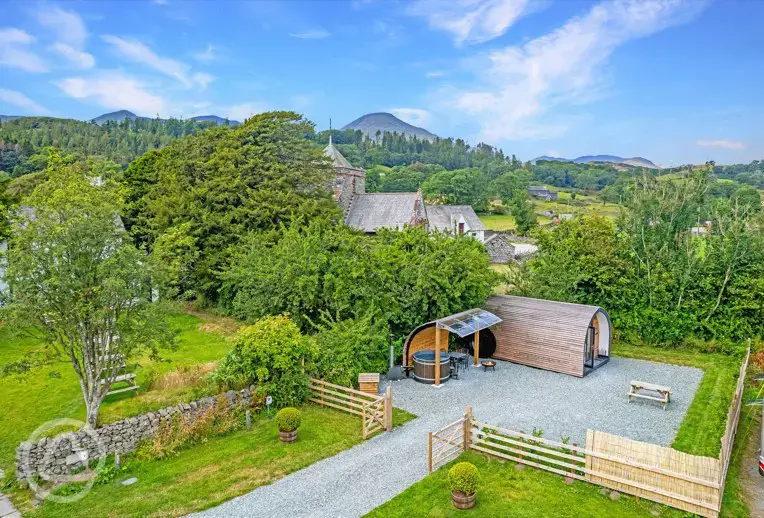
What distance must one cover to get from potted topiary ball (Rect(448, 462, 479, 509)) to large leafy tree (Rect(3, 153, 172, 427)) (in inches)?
337

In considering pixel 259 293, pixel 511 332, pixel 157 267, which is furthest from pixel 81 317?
pixel 511 332

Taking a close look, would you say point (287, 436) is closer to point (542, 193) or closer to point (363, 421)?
point (363, 421)

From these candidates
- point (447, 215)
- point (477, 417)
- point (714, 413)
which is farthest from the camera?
point (447, 215)

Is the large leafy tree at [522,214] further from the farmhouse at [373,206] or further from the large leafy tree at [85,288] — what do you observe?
the large leafy tree at [85,288]

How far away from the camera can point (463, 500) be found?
10.0m

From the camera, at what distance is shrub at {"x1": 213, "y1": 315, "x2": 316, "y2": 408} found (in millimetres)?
A: 14828

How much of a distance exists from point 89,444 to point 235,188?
18927 millimetres

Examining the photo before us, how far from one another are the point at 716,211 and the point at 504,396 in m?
15.1

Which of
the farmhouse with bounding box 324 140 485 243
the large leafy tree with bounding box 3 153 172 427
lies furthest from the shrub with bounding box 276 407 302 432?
the farmhouse with bounding box 324 140 485 243

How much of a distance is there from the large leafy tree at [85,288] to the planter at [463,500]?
8669mm

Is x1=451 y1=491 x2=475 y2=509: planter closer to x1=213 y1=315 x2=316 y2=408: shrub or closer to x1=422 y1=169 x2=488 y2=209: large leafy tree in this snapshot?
x1=213 y1=315 x2=316 y2=408: shrub

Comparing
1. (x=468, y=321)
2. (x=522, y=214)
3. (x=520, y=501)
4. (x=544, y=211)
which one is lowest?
(x=520, y=501)

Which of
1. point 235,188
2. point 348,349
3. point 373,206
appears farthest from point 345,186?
point 348,349

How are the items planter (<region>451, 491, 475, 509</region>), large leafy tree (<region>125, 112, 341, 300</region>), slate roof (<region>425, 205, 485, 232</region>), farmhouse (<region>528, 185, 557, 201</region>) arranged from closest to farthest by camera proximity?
planter (<region>451, 491, 475, 509</region>) → large leafy tree (<region>125, 112, 341, 300</region>) → slate roof (<region>425, 205, 485, 232</region>) → farmhouse (<region>528, 185, 557, 201</region>)
